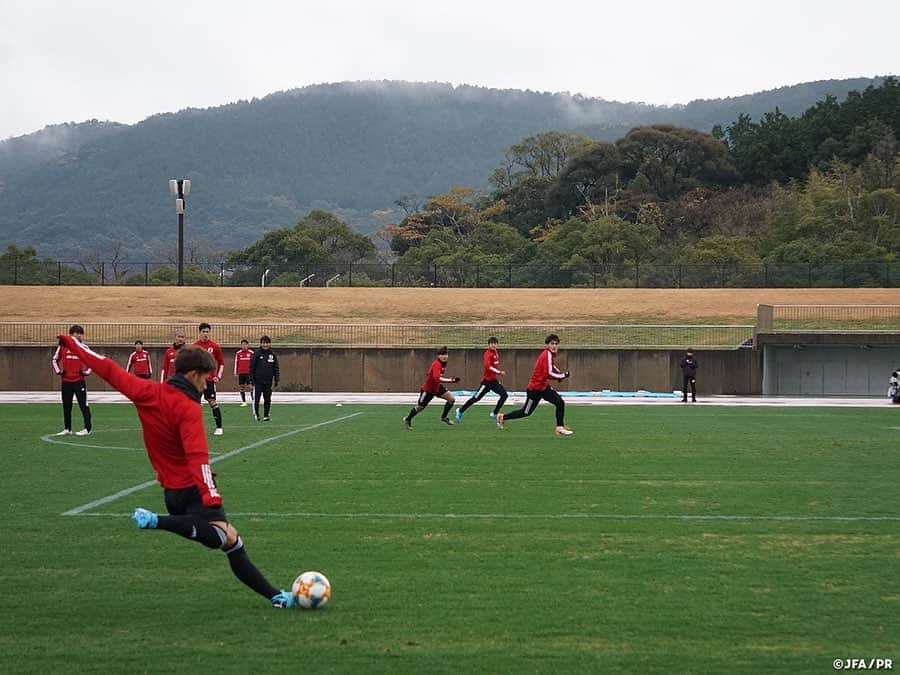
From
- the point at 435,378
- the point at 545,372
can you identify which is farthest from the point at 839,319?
the point at 435,378

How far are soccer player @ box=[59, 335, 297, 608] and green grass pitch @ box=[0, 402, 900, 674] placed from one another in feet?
1.80

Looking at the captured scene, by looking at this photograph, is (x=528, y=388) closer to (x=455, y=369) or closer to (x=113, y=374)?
(x=113, y=374)

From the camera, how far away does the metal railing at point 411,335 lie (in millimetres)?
37219

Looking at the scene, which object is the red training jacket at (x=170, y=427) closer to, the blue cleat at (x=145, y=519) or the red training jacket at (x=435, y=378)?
the blue cleat at (x=145, y=519)

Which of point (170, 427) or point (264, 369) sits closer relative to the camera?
point (170, 427)

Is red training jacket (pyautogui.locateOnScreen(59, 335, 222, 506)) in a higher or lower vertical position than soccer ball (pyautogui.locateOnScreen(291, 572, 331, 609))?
higher

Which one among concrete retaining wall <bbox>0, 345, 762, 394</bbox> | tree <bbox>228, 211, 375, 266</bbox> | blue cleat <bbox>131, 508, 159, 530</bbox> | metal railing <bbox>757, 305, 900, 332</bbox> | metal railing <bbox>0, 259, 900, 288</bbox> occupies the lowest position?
concrete retaining wall <bbox>0, 345, 762, 394</bbox>

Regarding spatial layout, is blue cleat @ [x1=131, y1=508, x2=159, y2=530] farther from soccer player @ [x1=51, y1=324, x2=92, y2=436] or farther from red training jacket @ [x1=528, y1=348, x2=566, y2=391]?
red training jacket @ [x1=528, y1=348, x2=566, y2=391]

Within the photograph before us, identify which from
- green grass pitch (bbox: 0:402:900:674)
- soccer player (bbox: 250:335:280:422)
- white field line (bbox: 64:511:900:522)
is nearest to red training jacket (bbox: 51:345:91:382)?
green grass pitch (bbox: 0:402:900:674)

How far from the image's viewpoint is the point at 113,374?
6.64 meters

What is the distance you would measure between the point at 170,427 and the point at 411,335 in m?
32.1

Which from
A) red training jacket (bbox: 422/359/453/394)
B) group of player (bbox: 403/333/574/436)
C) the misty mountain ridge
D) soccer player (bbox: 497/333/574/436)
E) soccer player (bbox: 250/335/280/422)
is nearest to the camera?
soccer player (bbox: 497/333/574/436)

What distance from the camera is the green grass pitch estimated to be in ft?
20.5

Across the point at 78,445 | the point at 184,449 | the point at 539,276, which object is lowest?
the point at 78,445
